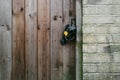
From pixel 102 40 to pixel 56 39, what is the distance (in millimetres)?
656

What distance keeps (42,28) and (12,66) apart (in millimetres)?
648

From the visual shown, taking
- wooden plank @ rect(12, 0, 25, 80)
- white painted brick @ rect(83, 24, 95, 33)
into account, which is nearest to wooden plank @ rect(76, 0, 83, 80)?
white painted brick @ rect(83, 24, 95, 33)

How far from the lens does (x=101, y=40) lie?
423 centimetres

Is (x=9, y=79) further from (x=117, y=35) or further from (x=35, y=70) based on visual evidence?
(x=117, y=35)

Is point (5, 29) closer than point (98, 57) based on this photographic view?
No

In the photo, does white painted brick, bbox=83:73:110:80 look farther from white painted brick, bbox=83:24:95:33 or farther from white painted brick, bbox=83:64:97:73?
white painted brick, bbox=83:24:95:33

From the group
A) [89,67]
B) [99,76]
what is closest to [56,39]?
[89,67]

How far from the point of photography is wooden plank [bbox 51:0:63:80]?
4.54 m

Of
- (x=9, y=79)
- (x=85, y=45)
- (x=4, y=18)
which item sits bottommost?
(x=9, y=79)

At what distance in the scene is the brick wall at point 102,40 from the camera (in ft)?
13.9

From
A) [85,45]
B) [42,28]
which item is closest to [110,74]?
[85,45]

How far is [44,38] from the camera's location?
14.9 ft

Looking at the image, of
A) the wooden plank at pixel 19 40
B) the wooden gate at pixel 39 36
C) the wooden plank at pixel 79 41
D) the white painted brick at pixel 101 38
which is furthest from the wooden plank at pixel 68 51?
the wooden plank at pixel 19 40

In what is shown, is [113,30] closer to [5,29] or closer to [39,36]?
[39,36]
